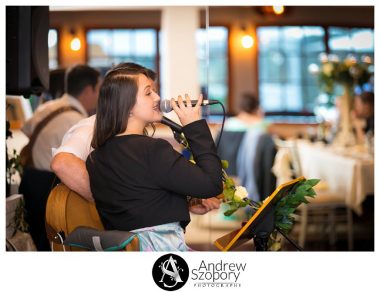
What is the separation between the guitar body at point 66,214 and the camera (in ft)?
8.06

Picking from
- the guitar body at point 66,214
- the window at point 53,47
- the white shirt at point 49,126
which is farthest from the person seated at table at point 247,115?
the guitar body at point 66,214

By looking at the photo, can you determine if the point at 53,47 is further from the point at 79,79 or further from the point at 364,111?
the point at 364,111

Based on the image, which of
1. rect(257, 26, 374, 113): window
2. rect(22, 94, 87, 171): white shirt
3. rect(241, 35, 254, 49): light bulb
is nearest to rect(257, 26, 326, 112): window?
rect(257, 26, 374, 113): window

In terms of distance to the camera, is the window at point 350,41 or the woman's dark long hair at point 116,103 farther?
the window at point 350,41

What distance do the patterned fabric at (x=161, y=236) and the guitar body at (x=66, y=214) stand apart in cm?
27

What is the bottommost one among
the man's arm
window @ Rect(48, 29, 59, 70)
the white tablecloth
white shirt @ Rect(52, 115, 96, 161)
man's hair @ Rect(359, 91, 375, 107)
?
the white tablecloth

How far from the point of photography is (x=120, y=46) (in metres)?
4.60

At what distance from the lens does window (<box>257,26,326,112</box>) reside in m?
10.4

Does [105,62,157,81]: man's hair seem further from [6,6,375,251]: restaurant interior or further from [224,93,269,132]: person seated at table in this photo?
[224,93,269,132]: person seated at table

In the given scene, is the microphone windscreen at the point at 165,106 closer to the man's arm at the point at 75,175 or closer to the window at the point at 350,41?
the man's arm at the point at 75,175

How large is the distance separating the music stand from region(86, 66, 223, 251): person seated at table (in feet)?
0.50

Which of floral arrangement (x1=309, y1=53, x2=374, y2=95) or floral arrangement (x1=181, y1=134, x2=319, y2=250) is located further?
floral arrangement (x1=309, y1=53, x2=374, y2=95)
